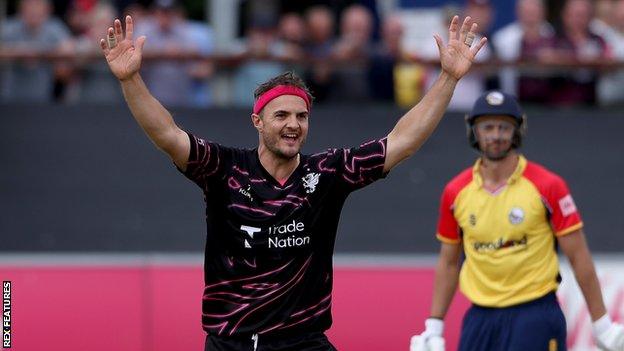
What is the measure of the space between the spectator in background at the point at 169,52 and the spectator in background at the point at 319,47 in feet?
3.23

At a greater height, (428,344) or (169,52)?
(169,52)

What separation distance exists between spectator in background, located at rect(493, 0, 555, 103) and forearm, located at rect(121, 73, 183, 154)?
644 centimetres

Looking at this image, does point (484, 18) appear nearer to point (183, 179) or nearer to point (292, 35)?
point (292, 35)

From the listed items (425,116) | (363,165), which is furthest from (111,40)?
(425,116)

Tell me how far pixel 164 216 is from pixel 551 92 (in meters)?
3.73

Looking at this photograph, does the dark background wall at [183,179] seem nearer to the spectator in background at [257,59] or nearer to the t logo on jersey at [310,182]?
the spectator in background at [257,59]

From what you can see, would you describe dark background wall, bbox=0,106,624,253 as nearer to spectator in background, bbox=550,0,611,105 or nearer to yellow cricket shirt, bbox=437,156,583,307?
spectator in background, bbox=550,0,611,105

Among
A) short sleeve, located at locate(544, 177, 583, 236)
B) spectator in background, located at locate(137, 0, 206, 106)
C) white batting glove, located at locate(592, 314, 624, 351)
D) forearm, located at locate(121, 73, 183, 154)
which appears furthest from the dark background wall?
forearm, located at locate(121, 73, 183, 154)

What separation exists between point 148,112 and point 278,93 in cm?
67

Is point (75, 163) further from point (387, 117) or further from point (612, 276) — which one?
point (612, 276)

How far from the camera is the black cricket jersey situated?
22.2 feet

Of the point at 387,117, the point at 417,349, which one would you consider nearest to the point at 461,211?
the point at 417,349

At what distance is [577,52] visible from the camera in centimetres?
1265

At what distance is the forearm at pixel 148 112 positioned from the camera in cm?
656
